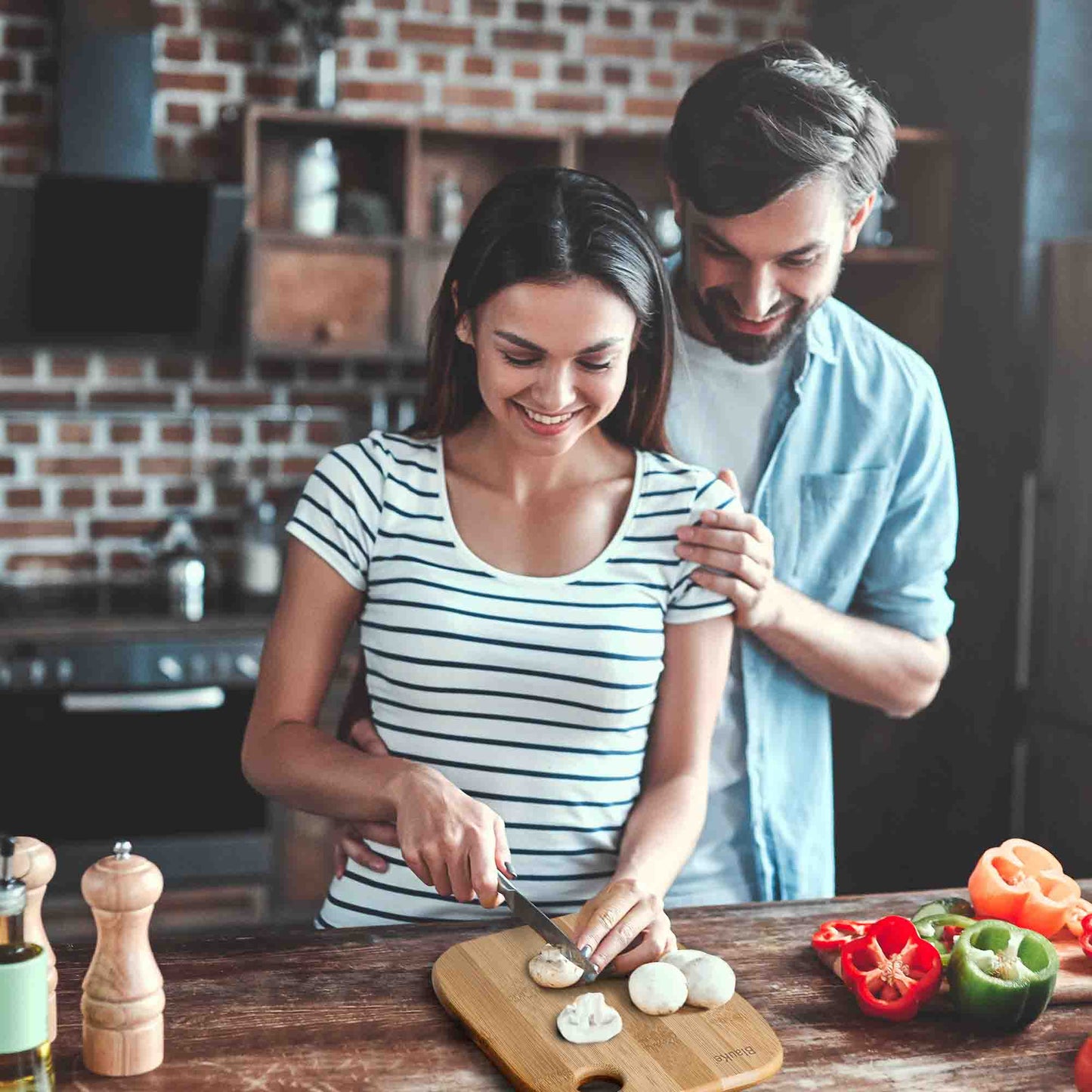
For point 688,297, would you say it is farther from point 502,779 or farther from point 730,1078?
point 730,1078

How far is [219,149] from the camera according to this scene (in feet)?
11.7

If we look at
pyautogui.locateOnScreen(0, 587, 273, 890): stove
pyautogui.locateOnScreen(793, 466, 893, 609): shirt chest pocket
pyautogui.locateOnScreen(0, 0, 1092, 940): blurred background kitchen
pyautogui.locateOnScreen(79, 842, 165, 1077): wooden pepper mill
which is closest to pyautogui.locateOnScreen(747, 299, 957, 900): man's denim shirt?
pyautogui.locateOnScreen(793, 466, 893, 609): shirt chest pocket

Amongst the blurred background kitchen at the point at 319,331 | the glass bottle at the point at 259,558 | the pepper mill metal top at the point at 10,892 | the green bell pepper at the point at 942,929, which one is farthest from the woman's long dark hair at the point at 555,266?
the glass bottle at the point at 259,558

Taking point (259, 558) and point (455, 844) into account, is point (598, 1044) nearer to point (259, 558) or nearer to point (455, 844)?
point (455, 844)

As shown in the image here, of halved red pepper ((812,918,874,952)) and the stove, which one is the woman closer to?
halved red pepper ((812,918,874,952))

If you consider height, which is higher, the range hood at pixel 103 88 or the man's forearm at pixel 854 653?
the range hood at pixel 103 88

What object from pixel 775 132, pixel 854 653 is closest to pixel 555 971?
pixel 854 653

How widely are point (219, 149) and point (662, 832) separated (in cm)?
272

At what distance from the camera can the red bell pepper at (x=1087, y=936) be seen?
1.25 meters

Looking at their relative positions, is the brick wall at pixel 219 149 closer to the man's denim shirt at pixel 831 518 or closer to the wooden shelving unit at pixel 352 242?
the wooden shelving unit at pixel 352 242

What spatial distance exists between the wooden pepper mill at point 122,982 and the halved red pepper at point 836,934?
573mm

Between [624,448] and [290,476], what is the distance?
90.8 inches

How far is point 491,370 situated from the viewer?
54.2 inches

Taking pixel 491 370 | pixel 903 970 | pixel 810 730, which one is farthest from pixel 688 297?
pixel 903 970
